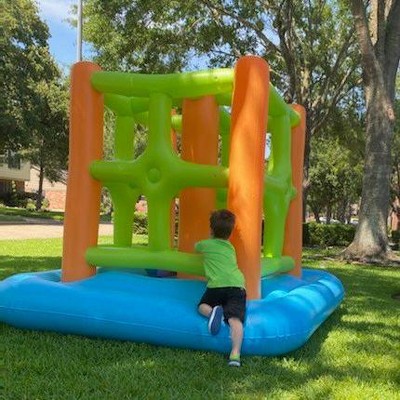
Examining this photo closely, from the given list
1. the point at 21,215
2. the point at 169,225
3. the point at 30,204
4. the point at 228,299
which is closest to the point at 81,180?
the point at 169,225

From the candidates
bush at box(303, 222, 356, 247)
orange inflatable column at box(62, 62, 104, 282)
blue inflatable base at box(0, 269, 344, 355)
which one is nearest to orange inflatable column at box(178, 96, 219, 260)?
blue inflatable base at box(0, 269, 344, 355)

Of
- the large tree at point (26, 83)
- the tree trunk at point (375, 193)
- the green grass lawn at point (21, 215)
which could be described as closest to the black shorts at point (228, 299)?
the tree trunk at point (375, 193)

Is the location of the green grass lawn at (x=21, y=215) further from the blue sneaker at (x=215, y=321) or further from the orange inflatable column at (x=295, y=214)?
the blue sneaker at (x=215, y=321)

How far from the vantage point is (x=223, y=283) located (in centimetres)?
466

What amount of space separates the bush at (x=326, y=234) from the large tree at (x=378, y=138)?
7214mm

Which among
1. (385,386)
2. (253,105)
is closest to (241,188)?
(253,105)

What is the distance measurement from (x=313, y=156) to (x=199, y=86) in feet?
119

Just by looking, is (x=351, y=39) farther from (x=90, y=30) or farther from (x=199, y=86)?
(x=199, y=86)

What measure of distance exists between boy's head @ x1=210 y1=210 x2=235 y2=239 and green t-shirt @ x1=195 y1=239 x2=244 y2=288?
61 millimetres

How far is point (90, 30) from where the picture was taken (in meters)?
17.2

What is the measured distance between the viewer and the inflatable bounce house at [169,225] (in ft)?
15.1

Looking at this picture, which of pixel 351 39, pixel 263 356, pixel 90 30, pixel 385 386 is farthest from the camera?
pixel 351 39

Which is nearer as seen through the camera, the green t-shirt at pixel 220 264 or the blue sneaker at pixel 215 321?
the blue sneaker at pixel 215 321

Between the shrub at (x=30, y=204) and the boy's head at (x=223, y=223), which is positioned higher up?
the boy's head at (x=223, y=223)
